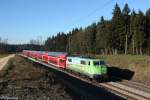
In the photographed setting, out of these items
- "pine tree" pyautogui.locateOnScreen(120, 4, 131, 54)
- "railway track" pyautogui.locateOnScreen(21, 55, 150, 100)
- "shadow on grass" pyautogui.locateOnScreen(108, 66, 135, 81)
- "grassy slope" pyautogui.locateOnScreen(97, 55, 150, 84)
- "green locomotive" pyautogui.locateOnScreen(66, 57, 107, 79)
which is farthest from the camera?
"pine tree" pyautogui.locateOnScreen(120, 4, 131, 54)

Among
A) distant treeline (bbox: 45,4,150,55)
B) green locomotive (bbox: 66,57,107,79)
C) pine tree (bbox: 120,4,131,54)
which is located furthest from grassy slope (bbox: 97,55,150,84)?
pine tree (bbox: 120,4,131,54)

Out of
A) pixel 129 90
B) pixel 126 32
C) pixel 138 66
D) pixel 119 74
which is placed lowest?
pixel 129 90

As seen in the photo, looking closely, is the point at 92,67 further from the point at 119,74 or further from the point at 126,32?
the point at 126,32

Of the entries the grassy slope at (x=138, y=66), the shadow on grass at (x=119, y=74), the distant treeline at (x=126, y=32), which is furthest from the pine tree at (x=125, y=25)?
the shadow on grass at (x=119, y=74)

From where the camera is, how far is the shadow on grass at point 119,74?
133ft

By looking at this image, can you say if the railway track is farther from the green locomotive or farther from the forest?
the forest

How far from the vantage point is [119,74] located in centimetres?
4350

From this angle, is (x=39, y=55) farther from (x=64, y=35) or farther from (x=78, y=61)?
(x=64, y=35)

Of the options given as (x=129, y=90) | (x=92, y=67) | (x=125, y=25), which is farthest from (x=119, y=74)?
(x=125, y=25)

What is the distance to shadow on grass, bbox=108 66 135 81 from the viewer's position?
4041cm

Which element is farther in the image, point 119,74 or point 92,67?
point 119,74

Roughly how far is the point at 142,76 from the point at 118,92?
33.8 ft

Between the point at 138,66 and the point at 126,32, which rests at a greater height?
the point at 126,32

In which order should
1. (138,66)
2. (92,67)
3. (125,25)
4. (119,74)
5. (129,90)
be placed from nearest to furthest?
(129,90), (92,67), (138,66), (119,74), (125,25)
